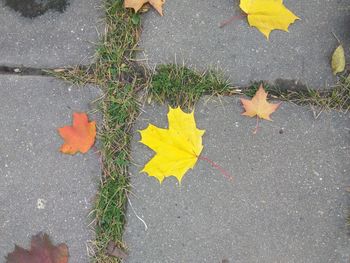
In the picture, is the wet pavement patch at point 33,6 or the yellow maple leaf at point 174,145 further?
the wet pavement patch at point 33,6

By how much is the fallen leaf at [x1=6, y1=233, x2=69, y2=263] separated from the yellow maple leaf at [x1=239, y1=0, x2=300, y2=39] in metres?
1.29

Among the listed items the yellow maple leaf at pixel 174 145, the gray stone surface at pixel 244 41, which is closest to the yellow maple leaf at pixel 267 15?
the gray stone surface at pixel 244 41

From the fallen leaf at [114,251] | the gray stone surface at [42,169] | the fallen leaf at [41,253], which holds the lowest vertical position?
the fallen leaf at [41,253]

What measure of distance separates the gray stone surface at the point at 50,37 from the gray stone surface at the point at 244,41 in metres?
0.25

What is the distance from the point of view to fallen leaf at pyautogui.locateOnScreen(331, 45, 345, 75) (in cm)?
228

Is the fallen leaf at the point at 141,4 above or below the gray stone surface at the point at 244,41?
above

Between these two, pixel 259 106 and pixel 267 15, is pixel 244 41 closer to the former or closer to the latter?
pixel 267 15

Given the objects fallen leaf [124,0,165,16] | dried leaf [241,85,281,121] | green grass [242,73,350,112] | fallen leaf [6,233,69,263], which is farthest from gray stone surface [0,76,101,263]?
green grass [242,73,350,112]

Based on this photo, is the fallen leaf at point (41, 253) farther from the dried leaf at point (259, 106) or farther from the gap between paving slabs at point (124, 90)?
the dried leaf at point (259, 106)

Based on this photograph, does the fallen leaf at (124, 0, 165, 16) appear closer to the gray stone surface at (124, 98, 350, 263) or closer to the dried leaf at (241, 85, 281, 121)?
the gray stone surface at (124, 98, 350, 263)

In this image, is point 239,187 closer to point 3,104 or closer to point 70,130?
point 70,130

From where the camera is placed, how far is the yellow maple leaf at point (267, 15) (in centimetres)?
226

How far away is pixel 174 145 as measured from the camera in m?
2.20

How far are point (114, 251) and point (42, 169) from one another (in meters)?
0.48
